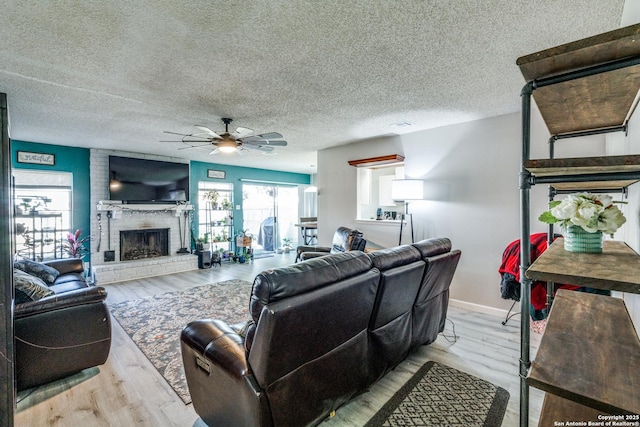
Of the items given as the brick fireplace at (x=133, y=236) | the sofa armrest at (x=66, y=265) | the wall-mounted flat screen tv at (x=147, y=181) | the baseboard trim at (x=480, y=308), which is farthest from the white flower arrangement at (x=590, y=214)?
the wall-mounted flat screen tv at (x=147, y=181)

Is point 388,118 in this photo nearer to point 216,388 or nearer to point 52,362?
point 216,388

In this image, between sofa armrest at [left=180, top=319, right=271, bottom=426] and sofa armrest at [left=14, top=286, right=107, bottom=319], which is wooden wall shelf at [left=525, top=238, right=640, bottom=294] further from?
sofa armrest at [left=14, top=286, right=107, bottom=319]

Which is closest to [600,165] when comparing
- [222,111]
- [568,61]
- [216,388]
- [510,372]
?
[568,61]

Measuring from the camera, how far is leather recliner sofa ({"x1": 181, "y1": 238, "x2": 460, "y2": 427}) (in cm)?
131

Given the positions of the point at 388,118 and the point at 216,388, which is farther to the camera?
the point at 388,118

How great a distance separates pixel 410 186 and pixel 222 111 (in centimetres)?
261

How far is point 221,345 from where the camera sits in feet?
4.96

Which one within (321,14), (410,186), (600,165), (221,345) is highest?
(321,14)

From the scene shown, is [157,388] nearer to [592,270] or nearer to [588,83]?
[592,270]

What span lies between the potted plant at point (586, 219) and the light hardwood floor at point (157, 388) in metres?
1.42

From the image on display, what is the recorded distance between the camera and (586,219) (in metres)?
0.90

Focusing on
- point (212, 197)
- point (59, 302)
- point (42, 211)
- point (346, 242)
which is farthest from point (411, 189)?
point (42, 211)

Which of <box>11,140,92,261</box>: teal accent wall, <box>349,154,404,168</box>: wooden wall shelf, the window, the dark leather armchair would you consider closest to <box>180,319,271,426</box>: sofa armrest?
the dark leather armchair

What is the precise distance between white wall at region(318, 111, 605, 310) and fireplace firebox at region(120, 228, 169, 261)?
479 centimetres
